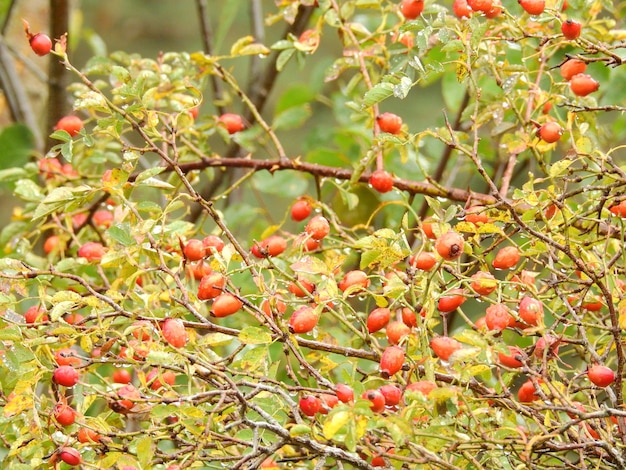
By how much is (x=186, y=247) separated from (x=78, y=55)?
342 centimetres

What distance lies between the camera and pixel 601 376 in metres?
0.84

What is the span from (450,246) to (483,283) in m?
0.05

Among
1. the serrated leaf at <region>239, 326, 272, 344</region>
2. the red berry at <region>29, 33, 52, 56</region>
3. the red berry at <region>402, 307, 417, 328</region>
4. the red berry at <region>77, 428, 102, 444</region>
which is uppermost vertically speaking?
the red berry at <region>29, 33, 52, 56</region>

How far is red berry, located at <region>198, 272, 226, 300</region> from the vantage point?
3.09ft

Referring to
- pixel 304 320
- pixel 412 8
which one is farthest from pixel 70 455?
pixel 412 8

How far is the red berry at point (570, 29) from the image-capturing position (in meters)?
1.04

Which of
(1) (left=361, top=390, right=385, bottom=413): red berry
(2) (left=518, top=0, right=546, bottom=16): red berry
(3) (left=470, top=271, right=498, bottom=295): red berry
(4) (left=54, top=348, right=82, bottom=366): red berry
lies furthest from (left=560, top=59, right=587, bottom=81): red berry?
(4) (left=54, top=348, right=82, bottom=366): red berry

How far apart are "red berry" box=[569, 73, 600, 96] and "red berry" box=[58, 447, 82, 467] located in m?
0.71

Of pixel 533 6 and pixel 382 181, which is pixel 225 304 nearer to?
pixel 382 181

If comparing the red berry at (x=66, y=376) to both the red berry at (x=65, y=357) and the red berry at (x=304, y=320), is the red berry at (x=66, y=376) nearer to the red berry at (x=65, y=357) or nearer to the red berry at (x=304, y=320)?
the red berry at (x=65, y=357)

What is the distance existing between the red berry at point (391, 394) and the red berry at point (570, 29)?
1.51ft

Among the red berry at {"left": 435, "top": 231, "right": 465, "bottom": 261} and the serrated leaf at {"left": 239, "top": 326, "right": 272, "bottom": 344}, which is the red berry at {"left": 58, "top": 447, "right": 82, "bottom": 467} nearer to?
the serrated leaf at {"left": 239, "top": 326, "right": 272, "bottom": 344}

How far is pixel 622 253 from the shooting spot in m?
0.90

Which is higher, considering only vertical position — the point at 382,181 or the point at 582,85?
the point at 582,85
